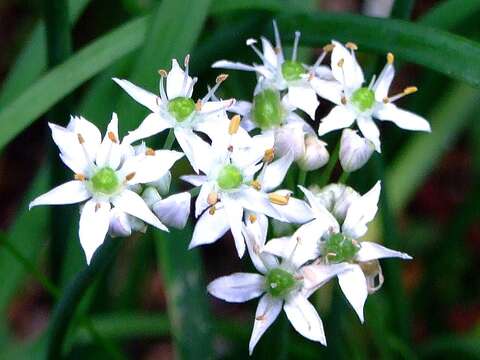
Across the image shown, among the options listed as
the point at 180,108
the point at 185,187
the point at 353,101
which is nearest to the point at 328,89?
the point at 353,101

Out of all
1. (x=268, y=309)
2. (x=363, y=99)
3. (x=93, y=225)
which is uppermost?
(x=363, y=99)

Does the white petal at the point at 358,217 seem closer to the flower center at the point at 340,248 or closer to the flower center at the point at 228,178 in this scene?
the flower center at the point at 340,248

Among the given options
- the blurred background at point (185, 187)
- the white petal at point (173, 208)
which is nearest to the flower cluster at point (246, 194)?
the white petal at point (173, 208)

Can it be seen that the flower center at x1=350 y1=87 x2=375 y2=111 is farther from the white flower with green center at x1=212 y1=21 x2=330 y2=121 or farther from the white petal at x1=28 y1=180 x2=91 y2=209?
the white petal at x1=28 y1=180 x2=91 y2=209

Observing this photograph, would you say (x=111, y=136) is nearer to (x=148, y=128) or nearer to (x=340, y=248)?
(x=148, y=128)

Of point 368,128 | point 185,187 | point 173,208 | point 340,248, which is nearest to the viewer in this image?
point 173,208

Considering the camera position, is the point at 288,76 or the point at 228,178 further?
the point at 288,76

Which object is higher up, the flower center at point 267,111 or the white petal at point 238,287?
the flower center at point 267,111
